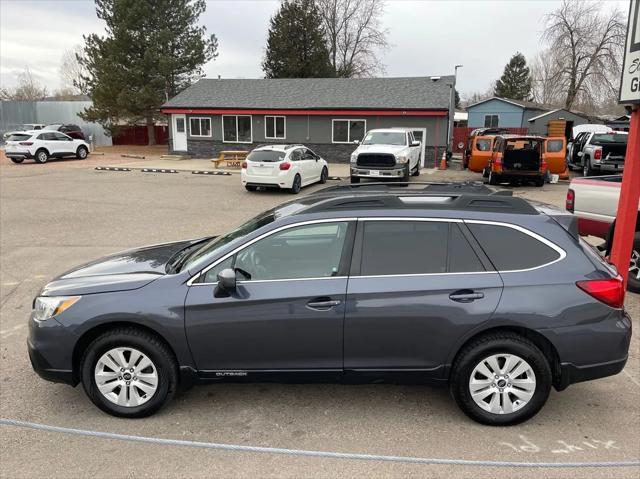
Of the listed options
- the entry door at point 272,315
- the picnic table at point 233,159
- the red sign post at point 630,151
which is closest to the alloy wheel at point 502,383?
the entry door at point 272,315

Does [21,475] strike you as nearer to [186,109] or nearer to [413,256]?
[413,256]

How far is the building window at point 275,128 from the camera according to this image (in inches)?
1144

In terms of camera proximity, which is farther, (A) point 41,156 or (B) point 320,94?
(B) point 320,94

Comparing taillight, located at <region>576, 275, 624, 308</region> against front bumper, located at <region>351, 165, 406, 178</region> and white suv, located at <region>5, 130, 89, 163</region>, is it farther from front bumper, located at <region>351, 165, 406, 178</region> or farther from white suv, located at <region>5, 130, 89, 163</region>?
white suv, located at <region>5, 130, 89, 163</region>

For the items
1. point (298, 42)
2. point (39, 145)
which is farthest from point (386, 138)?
point (298, 42)

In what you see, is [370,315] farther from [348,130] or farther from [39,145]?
[39,145]

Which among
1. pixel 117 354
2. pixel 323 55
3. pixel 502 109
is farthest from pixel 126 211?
pixel 502 109

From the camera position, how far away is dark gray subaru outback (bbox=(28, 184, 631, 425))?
344 cm

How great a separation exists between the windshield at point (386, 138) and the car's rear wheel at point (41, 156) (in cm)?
1751

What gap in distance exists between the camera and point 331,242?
3.72 metres

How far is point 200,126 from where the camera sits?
3052 centimetres

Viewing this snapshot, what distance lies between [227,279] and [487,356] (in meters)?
1.86

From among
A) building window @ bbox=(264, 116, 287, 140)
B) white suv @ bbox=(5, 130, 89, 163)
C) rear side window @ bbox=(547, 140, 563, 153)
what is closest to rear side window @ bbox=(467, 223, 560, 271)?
rear side window @ bbox=(547, 140, 563, 153)

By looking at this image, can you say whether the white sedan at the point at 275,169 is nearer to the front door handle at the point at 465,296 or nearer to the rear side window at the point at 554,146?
the rear side window at the point at 554,146
